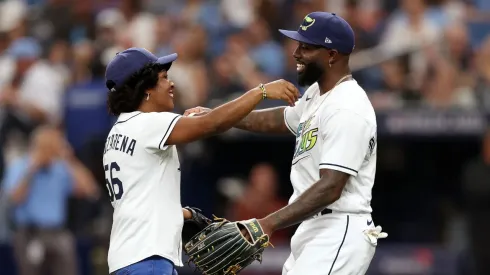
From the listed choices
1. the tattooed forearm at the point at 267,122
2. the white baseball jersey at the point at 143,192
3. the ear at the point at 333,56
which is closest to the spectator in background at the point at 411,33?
the tattooed forearm at the point at 267,122

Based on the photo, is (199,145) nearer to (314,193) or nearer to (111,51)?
(111,51)

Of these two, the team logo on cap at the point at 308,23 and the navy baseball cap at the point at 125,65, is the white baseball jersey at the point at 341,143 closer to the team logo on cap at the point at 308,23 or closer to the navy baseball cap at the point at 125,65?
the team logo on cap at the point at 308,23

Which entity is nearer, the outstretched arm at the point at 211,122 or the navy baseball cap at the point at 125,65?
the outstretched arm at the point at 211,122

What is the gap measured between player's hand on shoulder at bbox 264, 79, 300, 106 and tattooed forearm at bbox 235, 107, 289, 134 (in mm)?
827

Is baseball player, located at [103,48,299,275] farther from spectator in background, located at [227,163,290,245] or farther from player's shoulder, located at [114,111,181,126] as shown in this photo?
spectator in background, located at [227,163,290,245]

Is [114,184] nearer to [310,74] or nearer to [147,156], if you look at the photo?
[147,156]

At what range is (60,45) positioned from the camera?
13.1m

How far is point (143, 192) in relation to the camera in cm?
570

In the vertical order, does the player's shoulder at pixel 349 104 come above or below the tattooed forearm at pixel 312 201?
above

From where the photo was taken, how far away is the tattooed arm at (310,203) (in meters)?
5.73

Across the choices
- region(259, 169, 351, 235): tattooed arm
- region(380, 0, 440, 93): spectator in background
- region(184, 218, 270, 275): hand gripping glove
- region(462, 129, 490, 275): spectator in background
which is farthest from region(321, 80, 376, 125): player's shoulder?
region(380, 0, 440, 93): spectator in background

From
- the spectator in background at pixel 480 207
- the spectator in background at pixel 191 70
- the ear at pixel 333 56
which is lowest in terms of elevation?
the spectator in background at pixel 480 207

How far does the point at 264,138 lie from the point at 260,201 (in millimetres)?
693

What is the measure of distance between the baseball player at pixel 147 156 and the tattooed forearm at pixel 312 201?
477mm
